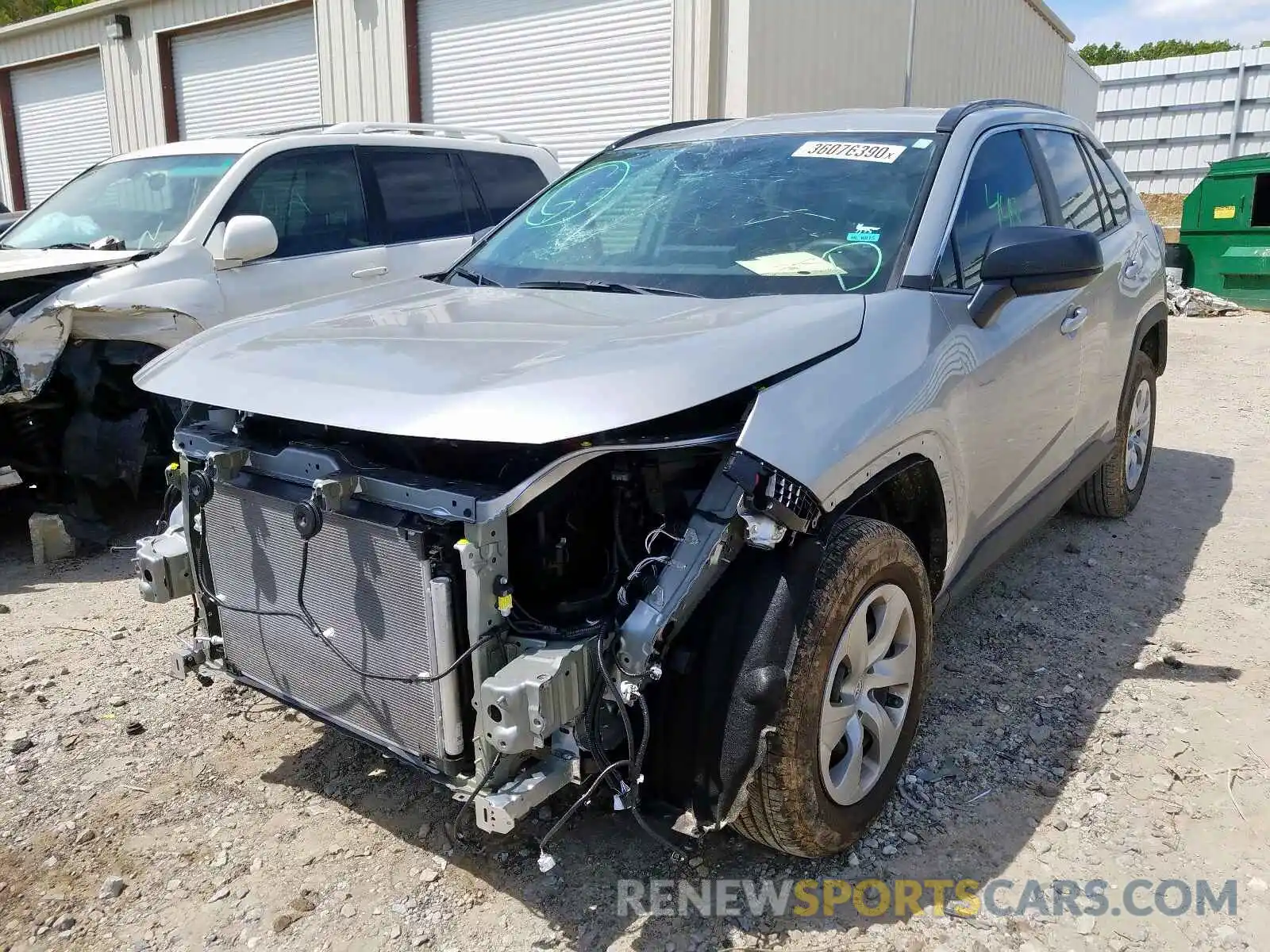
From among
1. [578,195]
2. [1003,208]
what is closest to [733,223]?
[578,195]

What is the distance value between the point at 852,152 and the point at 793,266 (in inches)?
23.8

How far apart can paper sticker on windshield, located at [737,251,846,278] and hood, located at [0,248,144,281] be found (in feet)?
11.1

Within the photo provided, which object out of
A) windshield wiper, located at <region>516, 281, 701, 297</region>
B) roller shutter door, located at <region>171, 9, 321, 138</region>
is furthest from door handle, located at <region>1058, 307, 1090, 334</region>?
roller shutter door, located at <region>171, 9, 321, 138</region>

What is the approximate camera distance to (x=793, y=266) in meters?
3.02

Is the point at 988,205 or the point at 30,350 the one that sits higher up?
the point at 988,205

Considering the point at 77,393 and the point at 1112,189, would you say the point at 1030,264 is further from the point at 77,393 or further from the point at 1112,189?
the point at 77,393

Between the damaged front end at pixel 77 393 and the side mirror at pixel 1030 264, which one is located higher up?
the side mirror at pixel 1030 264

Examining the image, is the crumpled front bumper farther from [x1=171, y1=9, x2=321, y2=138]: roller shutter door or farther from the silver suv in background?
[x1=171, y1=9, x2=321, y2=138]: roller shutter door

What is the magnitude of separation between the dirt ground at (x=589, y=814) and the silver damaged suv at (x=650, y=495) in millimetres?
220

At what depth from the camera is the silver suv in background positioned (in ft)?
15.9

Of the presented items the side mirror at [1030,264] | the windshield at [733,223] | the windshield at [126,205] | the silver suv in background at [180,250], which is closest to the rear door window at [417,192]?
the silver suv in background at [180,250]

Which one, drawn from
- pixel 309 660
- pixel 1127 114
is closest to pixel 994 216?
pixel 309 660

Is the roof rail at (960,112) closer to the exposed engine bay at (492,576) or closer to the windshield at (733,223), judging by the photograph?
the windshield at (733,223)

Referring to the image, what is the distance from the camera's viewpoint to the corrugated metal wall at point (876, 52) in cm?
966
